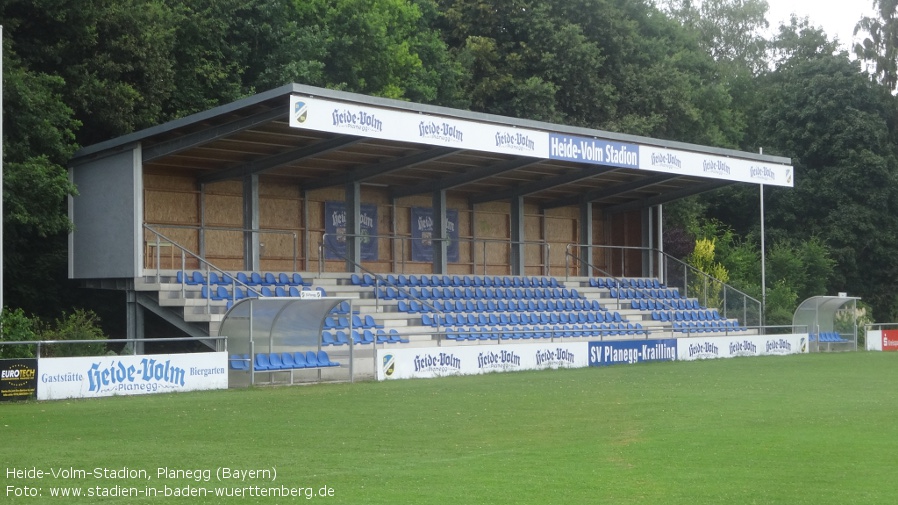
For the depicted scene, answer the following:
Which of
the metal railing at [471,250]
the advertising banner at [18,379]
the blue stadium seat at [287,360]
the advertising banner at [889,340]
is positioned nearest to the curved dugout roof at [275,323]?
the blue stadium seat at [287,360]

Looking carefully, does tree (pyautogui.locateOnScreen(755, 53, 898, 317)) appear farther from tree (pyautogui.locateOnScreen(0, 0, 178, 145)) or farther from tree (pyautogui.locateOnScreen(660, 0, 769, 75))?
tree (pyautogui.locateOnScreen(0, 0, 178, 145))

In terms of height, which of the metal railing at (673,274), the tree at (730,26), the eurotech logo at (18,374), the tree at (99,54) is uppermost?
the tree at (730,26)

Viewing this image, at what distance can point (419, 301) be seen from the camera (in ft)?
101

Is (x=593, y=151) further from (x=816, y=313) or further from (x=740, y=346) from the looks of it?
(x=816, y=313)

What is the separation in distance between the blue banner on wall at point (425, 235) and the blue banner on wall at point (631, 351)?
7.44m

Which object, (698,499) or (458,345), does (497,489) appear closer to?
(698,499)

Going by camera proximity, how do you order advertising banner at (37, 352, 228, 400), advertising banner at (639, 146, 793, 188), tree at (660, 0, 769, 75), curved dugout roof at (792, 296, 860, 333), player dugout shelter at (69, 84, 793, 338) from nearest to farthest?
→ advertising banner at (37, 352, 228, 400) < player dugout shelter at (69, 84, 793, 338) < advertising banner at (639, 146, 793, 188) < curved dugout roof at (792, 296, 860, 333) < tree at (660, 0, 769, 75)

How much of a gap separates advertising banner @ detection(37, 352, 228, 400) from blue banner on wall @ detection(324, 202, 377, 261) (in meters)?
11.3

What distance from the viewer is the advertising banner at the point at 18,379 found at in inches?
729

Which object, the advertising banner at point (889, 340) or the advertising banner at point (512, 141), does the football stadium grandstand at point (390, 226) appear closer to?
the advertising banner at point (512, 141)

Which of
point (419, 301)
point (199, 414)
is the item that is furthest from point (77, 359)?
point (419, 301)

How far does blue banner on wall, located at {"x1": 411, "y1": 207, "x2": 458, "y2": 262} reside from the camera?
36.0 metres

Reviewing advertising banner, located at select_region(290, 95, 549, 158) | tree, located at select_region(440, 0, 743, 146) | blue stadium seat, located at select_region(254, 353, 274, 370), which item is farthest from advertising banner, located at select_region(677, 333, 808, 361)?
blue stadium seat, located at select_region(254, 353, 274, 370)

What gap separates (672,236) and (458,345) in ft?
82.4
